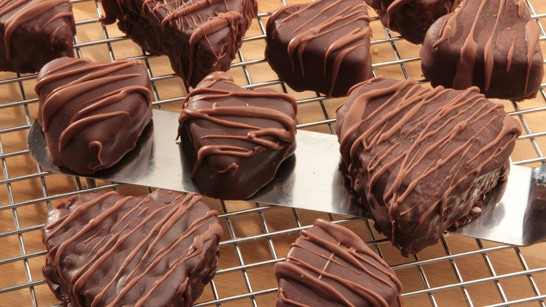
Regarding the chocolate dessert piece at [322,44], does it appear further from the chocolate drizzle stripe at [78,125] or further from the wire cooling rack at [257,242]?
the chocolate drizzle stripe at [78,125]

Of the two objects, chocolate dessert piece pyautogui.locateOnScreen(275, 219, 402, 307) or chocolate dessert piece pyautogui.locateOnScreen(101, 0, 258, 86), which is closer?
chocolate dessert piece pyautogui.locateOnScreen(275, 219, 402, 307)

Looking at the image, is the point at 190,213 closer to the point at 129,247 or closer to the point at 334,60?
the point at 129,247

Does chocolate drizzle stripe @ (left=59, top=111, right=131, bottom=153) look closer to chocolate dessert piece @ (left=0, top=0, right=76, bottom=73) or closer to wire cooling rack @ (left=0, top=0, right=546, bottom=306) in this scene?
wire cooling rack @ (left=0, top=0, right=546, bottom=306)

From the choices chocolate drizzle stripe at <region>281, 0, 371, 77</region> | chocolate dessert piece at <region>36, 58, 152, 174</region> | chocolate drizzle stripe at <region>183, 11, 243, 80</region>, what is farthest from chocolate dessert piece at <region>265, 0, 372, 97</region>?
chocolate dessert piece at <region>36, 58, 152, 174</region>

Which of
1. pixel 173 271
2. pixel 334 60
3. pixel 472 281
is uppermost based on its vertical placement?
pixel 334 60

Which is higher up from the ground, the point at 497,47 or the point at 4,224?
the point at 497,47

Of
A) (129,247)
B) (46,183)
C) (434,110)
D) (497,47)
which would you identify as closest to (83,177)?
(46,183)
